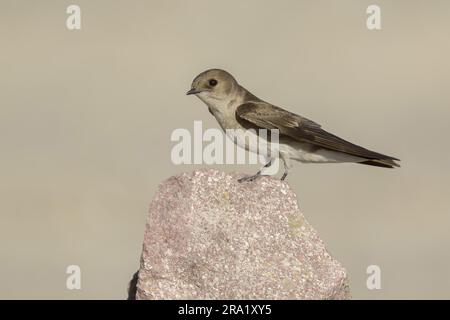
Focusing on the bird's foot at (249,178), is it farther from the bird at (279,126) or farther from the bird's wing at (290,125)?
the bird's wing at (290,125)

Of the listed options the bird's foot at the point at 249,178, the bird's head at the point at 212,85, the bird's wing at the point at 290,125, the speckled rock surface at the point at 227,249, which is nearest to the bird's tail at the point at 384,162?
the bird's wing at the point at 290,125

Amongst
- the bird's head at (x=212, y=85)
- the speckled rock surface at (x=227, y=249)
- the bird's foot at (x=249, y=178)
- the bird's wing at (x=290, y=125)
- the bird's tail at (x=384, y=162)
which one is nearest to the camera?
the speckled rock surface at (x=227, y=249)

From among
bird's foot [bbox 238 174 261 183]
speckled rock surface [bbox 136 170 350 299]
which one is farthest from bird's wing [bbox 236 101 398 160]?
speckled rock surface [bbox 136 170 350 299]

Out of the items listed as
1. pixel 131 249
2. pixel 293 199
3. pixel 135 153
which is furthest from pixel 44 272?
pixel 293 199

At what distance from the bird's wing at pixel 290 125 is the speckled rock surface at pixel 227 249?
2252 mm

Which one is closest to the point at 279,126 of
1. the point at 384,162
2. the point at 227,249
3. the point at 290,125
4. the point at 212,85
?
the point at 290,125

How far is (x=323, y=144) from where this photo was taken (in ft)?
47.0

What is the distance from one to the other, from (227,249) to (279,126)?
2.88 meters

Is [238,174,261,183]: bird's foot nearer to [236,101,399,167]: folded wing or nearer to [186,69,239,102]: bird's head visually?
[236,101,399,167]: folded wing

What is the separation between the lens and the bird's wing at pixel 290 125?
14.3 m

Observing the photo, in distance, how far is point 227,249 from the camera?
38.7ft

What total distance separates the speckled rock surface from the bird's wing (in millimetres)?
2252
